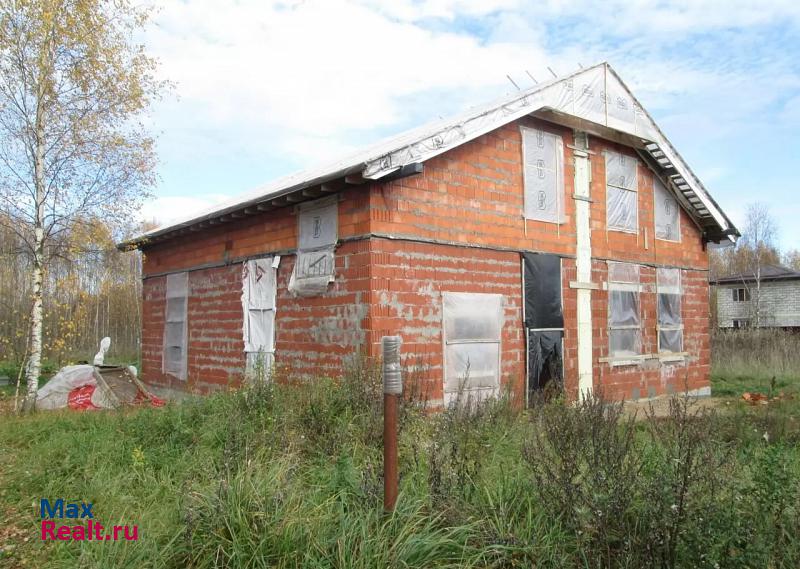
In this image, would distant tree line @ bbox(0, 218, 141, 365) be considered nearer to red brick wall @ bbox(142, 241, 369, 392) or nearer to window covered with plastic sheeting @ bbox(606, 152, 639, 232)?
red brick wall @ bbox(142, 241, 369, 392)

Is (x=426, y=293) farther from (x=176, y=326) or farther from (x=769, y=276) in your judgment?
(x=769, y=276)

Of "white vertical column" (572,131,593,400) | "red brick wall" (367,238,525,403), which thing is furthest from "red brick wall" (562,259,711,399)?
"red brick wall" (367,238,525,403)

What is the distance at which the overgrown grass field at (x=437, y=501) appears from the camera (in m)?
3.62

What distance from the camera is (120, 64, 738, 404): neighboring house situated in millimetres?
8875

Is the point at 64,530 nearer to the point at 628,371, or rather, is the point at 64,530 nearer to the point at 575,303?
the point at 575,303

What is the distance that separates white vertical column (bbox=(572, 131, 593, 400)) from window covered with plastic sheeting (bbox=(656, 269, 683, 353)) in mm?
2441

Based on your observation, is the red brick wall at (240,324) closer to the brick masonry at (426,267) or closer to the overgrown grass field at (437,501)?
the brick masonry at (426,267)

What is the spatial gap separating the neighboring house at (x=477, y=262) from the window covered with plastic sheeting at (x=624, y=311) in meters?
0.04

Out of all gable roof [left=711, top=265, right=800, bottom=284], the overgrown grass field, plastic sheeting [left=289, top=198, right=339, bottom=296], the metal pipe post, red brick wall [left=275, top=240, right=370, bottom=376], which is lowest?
the overgrown grass field

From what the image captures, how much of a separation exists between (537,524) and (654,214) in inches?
427

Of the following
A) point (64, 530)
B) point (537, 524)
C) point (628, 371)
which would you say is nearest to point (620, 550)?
point (537, 524)

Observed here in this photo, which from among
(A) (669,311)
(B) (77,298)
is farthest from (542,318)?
(B) (77,298)

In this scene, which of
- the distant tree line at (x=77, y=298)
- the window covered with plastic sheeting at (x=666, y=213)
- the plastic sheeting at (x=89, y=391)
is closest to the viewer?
the plastic sheeting at (x=89, y=391)

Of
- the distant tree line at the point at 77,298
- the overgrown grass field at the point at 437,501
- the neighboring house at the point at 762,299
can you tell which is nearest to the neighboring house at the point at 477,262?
the distant tree line at the point at 77,298
